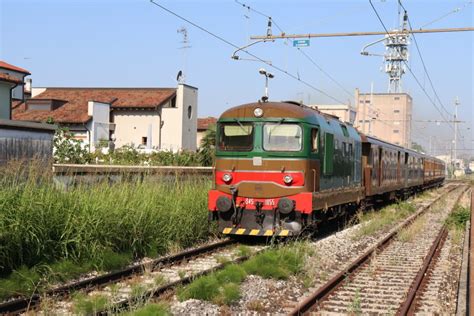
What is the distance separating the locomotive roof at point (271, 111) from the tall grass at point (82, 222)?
2420 mm

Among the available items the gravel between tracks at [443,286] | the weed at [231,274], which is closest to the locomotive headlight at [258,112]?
the weed at [231,274]

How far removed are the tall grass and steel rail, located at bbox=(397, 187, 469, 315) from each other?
4714 millimetres

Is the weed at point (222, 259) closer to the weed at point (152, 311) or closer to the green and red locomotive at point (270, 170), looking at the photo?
the green and red locomotive at point (270, 170)

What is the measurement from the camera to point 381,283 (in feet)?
32.7

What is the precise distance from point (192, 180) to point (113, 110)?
30211mm

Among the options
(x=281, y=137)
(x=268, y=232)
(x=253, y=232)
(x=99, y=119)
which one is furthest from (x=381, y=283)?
(x=99, y=119)

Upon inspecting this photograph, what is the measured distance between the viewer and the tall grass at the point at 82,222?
8.88 m

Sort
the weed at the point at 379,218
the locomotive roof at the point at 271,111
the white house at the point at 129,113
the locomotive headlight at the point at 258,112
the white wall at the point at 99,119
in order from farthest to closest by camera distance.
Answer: the white house at the point at 129,113
the white wall at the point at 99,119
the weed at the point at 379,218
the locomotive headlight at the point at 258,112
the locomotive roof at the point at 271,111

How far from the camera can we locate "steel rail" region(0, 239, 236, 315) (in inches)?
286

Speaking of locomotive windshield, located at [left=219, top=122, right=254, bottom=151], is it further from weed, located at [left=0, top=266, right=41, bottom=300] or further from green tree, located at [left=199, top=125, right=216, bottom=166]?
green tree, located at [left=199, top=125, right=216, bottom=166]

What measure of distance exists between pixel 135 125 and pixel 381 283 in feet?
129

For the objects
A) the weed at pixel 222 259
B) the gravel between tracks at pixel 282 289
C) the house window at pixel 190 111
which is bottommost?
the gravel between tracks at pixel 282 289

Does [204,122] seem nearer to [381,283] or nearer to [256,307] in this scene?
[381,283]

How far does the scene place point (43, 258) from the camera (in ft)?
30.0
